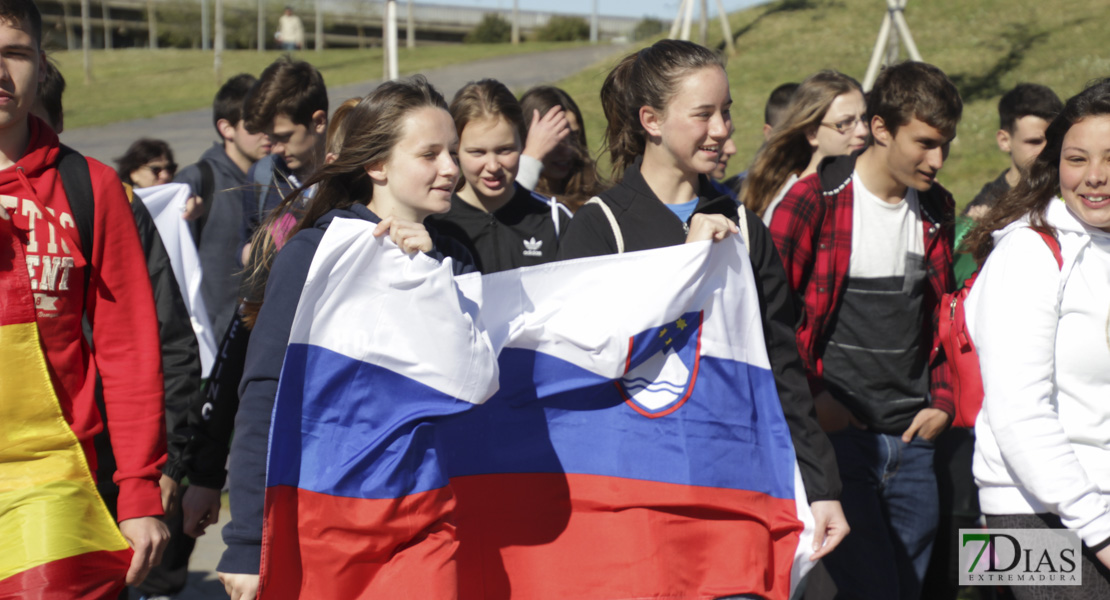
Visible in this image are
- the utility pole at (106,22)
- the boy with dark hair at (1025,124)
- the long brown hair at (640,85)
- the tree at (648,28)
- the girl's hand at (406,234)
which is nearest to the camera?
the girl's hand at (406,234)

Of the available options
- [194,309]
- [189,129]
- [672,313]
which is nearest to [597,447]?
[672,313]

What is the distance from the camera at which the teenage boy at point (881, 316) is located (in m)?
3.91

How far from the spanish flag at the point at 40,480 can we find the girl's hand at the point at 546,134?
288 cm

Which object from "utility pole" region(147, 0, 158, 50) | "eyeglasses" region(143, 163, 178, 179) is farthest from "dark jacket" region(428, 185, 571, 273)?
"utility pole" region(147, 0, 158, 50)

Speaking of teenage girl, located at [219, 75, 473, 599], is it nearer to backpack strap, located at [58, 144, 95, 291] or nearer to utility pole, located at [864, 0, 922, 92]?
backpack strap, located at [58, 144, 95, 291]

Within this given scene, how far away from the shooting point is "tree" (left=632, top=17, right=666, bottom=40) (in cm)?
4278

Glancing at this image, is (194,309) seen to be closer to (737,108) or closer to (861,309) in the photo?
(861,309)

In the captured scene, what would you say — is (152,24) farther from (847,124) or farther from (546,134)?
(847,124)

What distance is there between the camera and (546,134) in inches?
205

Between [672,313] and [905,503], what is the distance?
1561 millimetres

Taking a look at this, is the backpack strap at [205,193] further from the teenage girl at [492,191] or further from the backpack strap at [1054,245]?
the backpack strap at [1054,245]

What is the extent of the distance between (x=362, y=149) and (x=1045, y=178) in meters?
2.10

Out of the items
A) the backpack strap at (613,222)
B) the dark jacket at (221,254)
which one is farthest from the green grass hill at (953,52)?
the backpack strap at (613,222)

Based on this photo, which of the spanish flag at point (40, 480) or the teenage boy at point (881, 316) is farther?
the teenage boy at point (881, 316)
